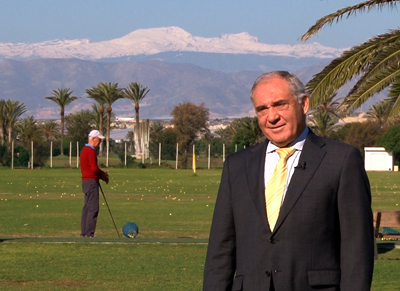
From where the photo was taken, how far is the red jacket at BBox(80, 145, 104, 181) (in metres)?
16.3

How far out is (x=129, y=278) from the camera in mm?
11117

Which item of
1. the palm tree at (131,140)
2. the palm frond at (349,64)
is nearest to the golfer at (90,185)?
the palm frond at (349,64)

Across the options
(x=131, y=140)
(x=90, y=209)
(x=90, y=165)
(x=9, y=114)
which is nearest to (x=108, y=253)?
(x=90, y=209)

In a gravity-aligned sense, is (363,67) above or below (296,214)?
above

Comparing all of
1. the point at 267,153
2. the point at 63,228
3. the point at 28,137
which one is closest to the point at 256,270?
the point at 267,153

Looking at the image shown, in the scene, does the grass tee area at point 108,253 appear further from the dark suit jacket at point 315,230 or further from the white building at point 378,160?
the white building at point 378,160

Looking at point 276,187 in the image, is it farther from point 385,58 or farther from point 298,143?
point 385,58

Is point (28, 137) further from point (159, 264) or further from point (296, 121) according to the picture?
point (296, 121)

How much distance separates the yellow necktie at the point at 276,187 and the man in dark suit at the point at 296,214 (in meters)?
0.02

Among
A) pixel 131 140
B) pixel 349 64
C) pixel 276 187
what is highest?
pixel 131 140

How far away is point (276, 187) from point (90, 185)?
1224 cm

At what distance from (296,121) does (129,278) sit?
7.09 metres

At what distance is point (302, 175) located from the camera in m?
4.31

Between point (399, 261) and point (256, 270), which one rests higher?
point (256, 270)
